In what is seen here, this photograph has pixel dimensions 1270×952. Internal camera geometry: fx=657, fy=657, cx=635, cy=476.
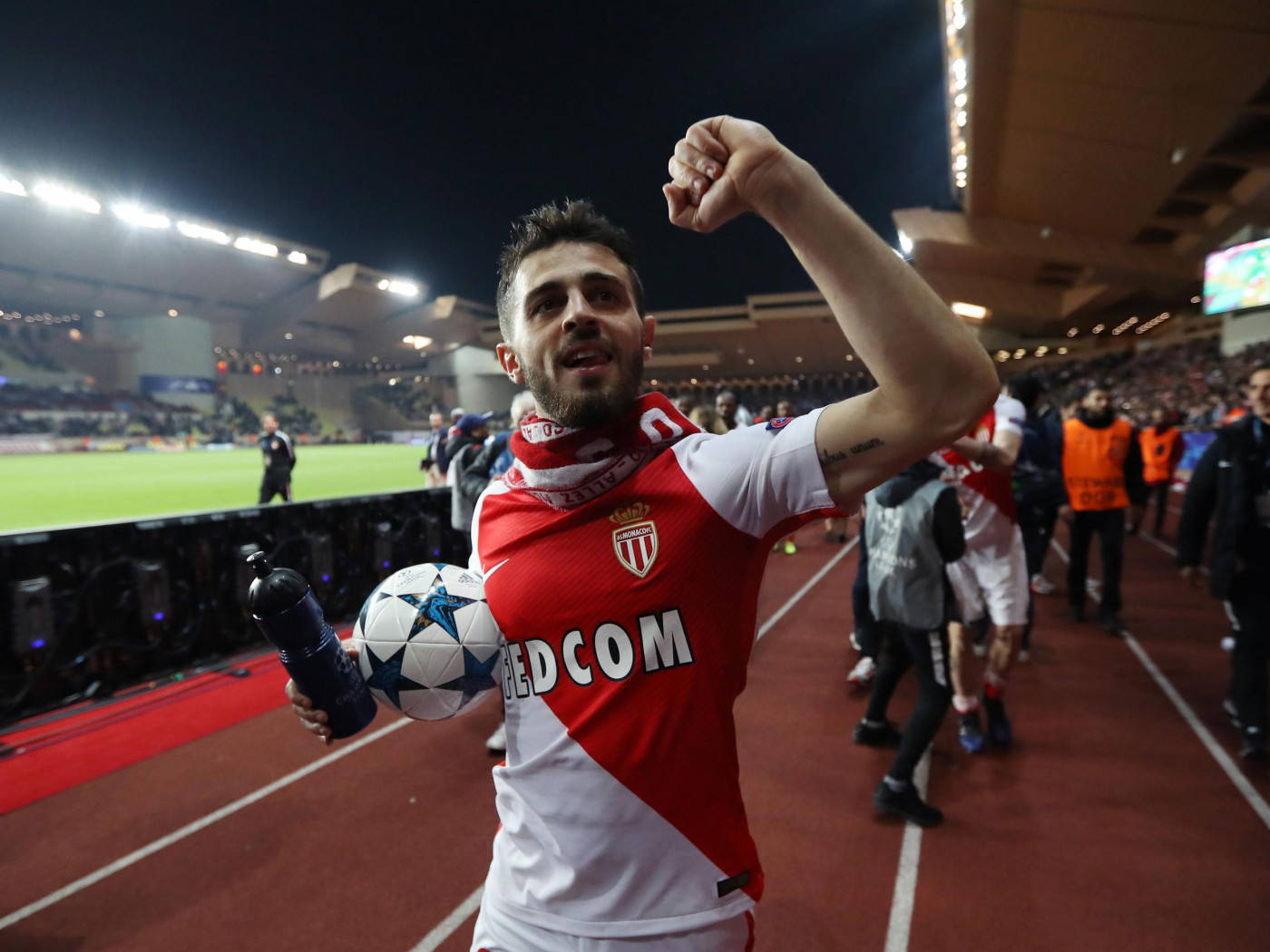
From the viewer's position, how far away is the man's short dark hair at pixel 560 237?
139 cm

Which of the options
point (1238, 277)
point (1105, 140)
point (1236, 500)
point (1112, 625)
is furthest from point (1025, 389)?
point (1238, 277)

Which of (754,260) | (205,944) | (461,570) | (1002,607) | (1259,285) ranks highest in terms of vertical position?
(754,260)

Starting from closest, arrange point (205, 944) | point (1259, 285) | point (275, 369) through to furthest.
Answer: point (205, 944) → point (1259, 285) → point (275, 369)

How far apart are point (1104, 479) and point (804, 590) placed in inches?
141

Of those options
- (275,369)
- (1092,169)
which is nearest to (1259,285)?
(1092,169)

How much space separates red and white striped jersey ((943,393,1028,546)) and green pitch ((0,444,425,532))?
10165 mm

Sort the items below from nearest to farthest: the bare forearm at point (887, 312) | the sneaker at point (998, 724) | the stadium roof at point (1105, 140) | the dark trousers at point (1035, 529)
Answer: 1. the bare forearm at point (887, 312)
2. the sneaker at point (998, 724)
3. the dark trousers at point (1035, 529)
4. the stadium roof at point (1105, 140)

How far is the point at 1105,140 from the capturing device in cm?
Result: 1539

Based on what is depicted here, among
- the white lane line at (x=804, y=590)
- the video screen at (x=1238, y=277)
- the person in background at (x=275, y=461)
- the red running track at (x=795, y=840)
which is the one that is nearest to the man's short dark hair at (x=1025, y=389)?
the red running track at (x=795, y=840)

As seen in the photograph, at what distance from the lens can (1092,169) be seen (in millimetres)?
16953

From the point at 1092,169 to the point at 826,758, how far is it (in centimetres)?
1920

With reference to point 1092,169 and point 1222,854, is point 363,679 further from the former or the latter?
point 1092,169

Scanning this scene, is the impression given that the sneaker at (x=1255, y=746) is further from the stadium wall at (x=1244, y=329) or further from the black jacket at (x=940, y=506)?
the stadium wall at (x=1244, y=329)

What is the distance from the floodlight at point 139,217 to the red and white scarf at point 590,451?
120 feet
